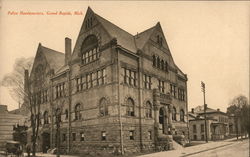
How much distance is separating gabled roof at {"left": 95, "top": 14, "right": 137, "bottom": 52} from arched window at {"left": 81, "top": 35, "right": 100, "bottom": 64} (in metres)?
1.84

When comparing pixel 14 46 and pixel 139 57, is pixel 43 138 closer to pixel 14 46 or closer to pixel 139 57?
pixel 139 57

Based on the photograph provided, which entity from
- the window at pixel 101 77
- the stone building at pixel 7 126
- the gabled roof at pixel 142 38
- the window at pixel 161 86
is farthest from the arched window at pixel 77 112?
the stone building at pixel 7 126

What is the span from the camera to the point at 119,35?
28391 millimetres

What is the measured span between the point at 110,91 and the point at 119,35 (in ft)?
23.5

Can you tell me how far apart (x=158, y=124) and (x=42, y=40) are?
54.4 ft

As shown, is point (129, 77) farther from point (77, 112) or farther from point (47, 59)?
point (47, 59)

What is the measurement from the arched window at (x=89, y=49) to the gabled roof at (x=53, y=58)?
25.9 ft

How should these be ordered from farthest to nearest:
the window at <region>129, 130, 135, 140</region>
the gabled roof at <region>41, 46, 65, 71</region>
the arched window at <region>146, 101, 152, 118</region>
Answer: the gabled roof at <region>41, 46, 65, 71</region>
the arched window at <region>146, 101, 152, 118</region>
the window at <region>129, 130, 135, 140</region>

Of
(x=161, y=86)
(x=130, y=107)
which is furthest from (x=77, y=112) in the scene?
(x=161, y=86)

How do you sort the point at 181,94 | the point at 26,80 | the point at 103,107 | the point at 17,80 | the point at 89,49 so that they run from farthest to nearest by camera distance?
the point at 181,94 → the point at 89,49 → the point at 103,107 → the point at 26,80 → the point at 17,80

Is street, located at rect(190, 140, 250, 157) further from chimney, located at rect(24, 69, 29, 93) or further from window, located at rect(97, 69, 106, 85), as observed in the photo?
chimney, located at rect(24, 69, 29, 93)

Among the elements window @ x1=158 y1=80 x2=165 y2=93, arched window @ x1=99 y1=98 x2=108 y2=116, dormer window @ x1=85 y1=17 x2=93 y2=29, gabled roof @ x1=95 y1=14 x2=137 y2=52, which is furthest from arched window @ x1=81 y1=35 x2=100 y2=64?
window @ x1=158 y1=80 x2=165 y2=93

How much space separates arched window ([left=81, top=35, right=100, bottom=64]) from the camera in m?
27.2

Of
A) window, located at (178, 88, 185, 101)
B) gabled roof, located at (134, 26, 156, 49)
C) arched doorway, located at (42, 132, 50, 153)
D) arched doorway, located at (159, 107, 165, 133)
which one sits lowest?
Result: arched doorway, located at (42, 132, 50, 153)
